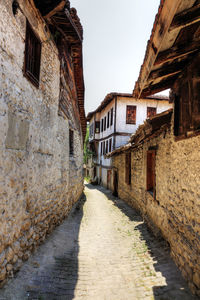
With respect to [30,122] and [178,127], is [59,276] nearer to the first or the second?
[30,122]

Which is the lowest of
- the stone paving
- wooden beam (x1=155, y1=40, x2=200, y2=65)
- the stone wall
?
the stone paving

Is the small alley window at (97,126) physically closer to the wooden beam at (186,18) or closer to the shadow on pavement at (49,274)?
the shadow on pavement at (49,274)

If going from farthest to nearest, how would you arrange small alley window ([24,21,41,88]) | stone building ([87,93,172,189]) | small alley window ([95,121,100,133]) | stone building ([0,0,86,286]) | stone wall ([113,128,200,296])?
small alley window ([95,121,100,133]) → stone building ([87,93,172,189]) → small alley window ([24,21,41,88]) → stone wall ([113,128,200,296]) → stone building ([0,0,86,286])

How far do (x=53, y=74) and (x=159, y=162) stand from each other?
3.79 metres

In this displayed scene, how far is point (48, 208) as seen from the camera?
4.66 metres

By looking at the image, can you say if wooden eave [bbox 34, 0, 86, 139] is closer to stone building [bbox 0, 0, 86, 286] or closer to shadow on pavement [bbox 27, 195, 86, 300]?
stone building [bbox 0, 0, 86, 286]

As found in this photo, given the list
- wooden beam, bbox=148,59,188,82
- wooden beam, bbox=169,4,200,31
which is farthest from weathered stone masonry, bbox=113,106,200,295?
wooden beam, bbox=169,4,200,31

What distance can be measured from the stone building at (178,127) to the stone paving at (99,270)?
39 cm

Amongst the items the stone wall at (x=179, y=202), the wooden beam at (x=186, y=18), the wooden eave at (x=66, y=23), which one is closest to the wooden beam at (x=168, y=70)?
the wooden beam at (x=186, y=18)

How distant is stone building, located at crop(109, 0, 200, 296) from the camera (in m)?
2.30

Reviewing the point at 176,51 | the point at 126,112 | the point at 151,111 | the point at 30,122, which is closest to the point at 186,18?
the point at 176,51

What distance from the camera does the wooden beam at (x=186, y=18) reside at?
6.78ft

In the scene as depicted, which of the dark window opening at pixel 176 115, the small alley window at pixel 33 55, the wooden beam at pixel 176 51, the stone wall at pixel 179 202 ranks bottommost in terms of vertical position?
the stone wall at pixel 179 202

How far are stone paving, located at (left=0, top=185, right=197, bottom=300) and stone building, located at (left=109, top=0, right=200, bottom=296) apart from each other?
395 millimetres
